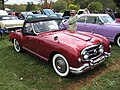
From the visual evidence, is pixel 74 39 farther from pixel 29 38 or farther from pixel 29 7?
pixel 29 7

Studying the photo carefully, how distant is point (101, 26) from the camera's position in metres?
8.99

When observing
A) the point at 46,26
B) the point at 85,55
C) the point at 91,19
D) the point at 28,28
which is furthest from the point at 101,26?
the point at 85,55

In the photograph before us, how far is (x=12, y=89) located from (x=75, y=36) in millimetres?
2307

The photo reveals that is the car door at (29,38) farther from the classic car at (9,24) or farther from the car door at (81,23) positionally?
the classic car at (9,24)

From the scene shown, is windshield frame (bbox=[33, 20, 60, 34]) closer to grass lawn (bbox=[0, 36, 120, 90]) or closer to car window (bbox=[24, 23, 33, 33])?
car window (bbox=[24, 23, 33, 33])

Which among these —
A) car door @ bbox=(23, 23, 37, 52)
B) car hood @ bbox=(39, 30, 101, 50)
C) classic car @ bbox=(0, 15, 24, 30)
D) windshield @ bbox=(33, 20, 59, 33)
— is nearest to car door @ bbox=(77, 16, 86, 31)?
windshield @ bbox=(33, 20, 59, 33)

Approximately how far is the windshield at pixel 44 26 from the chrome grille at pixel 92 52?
70.9 inches

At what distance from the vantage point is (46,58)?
5832 millimetres

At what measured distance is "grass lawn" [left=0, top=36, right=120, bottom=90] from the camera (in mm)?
5031

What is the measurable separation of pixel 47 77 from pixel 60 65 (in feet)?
1.74

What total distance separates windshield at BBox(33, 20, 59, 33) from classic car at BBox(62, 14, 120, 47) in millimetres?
2701

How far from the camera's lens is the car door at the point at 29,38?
6.36 metres

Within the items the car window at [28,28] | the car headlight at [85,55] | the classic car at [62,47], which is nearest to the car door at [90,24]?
the classic car at [62,47]

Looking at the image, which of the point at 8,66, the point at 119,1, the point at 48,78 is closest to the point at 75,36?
the point at 48,78
